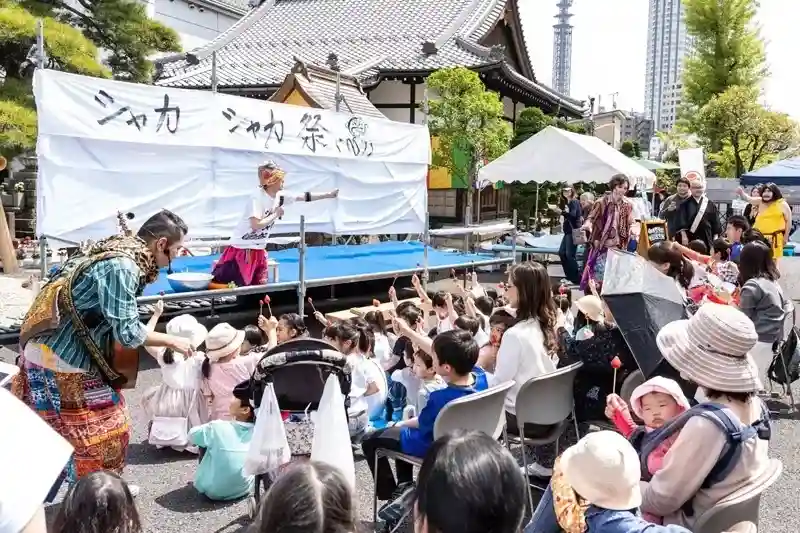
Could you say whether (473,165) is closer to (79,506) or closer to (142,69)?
(142,69)

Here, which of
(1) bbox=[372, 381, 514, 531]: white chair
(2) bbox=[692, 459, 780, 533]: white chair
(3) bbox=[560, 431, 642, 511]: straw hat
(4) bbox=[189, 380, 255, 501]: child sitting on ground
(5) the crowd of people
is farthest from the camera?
(4) bbox=[189, 380, 255, 501]: child sitting on ground

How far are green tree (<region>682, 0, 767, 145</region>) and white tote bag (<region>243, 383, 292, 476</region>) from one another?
2370 cm

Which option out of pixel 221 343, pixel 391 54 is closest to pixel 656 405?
pixel 221 343

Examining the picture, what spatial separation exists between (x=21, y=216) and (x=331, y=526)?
1468 centimetres

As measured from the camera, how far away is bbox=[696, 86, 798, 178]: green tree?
2245cm

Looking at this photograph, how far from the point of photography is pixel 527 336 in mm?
3678

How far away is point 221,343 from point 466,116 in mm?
13313

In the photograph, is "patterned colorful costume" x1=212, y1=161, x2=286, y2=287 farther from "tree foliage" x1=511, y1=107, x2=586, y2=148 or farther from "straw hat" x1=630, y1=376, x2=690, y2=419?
"tree foliage" x1=511, y1=107, x2=586, y2=148

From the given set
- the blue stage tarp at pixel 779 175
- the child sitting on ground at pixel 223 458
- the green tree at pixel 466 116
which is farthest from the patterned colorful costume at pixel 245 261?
the green tree at pixel 466 116

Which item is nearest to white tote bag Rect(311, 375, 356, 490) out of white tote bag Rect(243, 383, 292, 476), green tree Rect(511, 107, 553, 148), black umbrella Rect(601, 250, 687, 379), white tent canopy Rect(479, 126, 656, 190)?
white tote bag Rect(243, 383, 292, 476)

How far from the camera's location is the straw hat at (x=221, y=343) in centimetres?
397

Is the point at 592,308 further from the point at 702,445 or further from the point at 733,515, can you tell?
the point at 733,515

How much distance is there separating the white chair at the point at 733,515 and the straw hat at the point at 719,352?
42 centimetres

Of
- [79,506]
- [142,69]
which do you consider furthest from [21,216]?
[79,506]
